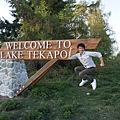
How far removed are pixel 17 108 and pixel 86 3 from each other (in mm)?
8488

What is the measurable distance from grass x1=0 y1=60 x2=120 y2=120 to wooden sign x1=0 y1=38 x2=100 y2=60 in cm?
→ 112

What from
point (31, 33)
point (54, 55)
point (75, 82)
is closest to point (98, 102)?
point (54, 55)

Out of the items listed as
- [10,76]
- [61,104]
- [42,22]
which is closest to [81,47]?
[61,104]

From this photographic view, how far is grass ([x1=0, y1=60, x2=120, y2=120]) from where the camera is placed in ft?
19.3

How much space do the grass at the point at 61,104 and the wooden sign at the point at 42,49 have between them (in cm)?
112

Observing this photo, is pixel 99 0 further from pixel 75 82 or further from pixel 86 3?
pixel 75 82

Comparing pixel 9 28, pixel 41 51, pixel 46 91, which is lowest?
pixel 46 91

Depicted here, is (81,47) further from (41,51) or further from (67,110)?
(67,110)

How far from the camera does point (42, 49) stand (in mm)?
7660

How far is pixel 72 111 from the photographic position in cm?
602

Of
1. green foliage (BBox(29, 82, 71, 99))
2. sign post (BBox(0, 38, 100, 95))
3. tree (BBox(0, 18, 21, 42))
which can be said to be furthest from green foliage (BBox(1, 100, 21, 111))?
tree (BBox(0, 18, 21, 42))

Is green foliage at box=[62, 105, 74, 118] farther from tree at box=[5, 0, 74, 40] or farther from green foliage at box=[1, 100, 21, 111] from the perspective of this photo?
tree at box=[5, 0, 74, 40]

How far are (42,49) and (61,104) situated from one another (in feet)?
6.43

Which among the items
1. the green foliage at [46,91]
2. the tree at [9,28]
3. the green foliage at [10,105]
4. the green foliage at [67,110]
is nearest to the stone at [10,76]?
the green foliage at [46,91]
